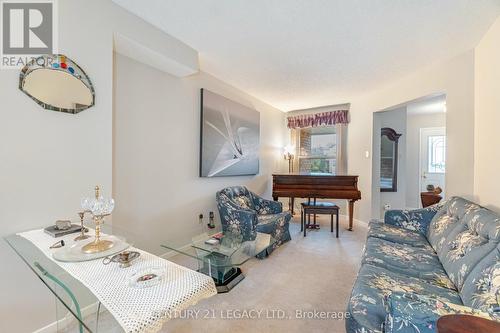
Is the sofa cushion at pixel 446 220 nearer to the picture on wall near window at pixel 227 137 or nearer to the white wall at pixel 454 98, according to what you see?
the white wall at pixel 454 98

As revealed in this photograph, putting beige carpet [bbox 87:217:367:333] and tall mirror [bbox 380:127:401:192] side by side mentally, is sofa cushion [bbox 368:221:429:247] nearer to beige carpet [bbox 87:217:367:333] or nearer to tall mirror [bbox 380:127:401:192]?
beige carpet [bbox 87:217:367:333]

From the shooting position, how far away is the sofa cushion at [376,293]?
1.17m

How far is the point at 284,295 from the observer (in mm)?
2105

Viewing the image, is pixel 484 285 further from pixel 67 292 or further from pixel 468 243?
pixel 67 292

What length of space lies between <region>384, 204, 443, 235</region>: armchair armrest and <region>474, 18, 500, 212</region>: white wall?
456 mm

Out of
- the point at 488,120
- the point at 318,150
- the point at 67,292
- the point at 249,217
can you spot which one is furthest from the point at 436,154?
the point at 67,292

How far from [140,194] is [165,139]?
2.38 feet

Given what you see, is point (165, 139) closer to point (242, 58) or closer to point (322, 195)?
point (242, 58)

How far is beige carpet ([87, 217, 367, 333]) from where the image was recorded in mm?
1718

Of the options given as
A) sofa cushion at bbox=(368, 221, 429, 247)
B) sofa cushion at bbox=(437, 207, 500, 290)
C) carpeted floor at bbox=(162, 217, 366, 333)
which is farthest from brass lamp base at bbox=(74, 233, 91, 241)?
sofa cushion at bbox=(368, 221, 429, 247)

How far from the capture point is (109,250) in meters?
1.17

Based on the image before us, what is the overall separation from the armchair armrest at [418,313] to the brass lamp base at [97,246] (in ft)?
4.56

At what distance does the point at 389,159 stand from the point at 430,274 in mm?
3727

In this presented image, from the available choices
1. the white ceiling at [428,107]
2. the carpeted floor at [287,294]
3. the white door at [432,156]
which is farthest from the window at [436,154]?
the carpeted floor at [287,294]
